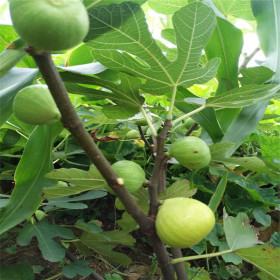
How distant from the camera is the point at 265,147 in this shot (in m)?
1.36

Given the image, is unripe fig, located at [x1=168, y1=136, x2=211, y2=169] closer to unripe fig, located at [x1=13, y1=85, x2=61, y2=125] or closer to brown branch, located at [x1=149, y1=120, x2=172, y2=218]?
brown branch, located at [x1=149, y1=120, x2=172, y2=218]

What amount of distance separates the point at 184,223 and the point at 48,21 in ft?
1.37

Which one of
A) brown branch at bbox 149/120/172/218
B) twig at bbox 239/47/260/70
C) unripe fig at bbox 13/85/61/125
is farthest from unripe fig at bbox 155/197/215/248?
twig at bbox 239/47/260/70

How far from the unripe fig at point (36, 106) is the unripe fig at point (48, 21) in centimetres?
15

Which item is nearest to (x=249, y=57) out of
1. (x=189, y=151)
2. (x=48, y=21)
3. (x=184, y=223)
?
(x=189, y=151)

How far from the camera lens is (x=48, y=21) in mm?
364

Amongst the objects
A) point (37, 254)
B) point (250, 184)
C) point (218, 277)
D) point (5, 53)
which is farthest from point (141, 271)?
point (5, 53)

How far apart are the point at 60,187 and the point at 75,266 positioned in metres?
0.37

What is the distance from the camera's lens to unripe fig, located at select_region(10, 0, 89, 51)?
1.19 feet

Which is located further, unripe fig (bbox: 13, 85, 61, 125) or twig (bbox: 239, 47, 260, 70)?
twig (bbox: 239, 47, 260, 70)

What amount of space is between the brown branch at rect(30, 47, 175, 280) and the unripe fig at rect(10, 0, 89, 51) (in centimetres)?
7

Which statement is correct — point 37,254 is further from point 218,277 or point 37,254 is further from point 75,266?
point 218,277

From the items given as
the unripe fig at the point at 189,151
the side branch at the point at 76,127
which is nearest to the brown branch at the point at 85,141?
the side branch at the point at 76,127

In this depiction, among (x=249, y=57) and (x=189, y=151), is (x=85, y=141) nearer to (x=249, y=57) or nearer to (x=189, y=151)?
(x=189, y=151)
